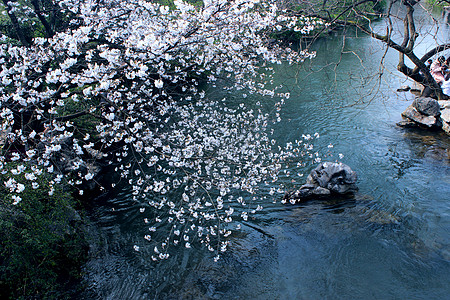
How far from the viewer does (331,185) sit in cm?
751

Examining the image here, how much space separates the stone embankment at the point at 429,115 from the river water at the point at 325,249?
146cm

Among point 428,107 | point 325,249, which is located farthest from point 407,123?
point 325,249

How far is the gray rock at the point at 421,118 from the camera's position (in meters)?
10.2

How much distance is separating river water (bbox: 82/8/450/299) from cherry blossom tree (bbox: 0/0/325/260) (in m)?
0.54

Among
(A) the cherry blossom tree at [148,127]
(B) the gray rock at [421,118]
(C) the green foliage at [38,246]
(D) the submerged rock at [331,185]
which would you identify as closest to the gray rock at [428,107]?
(B) the gray rock at [421,118]

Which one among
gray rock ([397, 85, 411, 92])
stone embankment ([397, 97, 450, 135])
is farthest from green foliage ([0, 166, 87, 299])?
gray rock ([397, 85, 411, 92])

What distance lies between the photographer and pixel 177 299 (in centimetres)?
531

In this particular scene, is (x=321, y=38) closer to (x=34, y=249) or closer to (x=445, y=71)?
(x=445, y=71)

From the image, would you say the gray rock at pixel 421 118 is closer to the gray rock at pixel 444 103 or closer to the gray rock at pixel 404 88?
the gray rock at pixel 444 103

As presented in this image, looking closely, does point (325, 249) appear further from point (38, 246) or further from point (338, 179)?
point (38, 246)

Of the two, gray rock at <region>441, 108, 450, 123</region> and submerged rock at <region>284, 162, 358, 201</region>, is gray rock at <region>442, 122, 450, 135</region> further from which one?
submerged rock at <region>284, 162, 358, 201</region>

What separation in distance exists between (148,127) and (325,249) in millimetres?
4884

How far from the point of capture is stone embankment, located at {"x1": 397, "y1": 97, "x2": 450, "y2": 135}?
1021 centimetres

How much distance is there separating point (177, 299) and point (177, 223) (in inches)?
78.7
